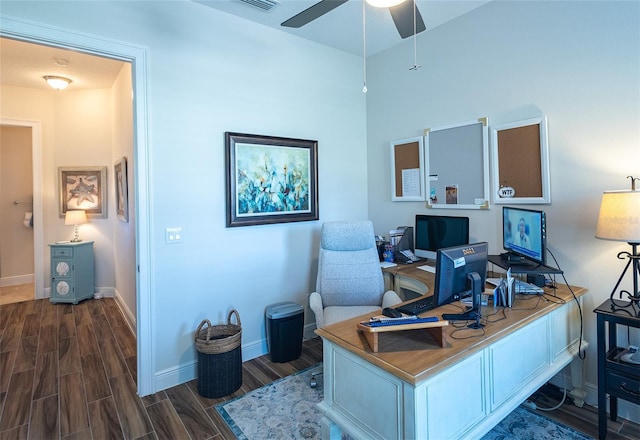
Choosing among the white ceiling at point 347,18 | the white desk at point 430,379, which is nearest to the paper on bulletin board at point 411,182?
the white ceiling at point 347,18

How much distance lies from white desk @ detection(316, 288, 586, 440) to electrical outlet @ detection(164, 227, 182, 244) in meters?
1.46

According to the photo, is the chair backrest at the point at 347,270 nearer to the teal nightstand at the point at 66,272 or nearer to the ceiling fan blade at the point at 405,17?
the ceiling fan blade at the point at 405,17

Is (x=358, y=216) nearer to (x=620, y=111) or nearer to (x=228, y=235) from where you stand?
(x=228, y=235)

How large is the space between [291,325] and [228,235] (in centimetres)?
93

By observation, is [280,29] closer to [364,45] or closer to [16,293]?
[364,45]

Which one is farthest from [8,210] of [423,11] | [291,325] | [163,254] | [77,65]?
[423,11]

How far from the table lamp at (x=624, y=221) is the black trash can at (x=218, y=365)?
→ 2429mm

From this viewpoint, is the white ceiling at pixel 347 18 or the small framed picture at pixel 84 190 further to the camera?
the small framed picture at pixel 84 190

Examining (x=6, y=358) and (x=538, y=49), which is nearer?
(x=538, y=49)

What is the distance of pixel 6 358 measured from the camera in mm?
2965

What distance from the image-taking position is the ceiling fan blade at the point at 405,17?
197 cm

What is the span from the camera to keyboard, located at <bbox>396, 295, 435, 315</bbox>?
5.91 feet

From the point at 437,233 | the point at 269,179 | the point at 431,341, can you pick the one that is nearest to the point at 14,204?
the point at 269,179

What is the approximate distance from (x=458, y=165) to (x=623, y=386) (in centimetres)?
181
